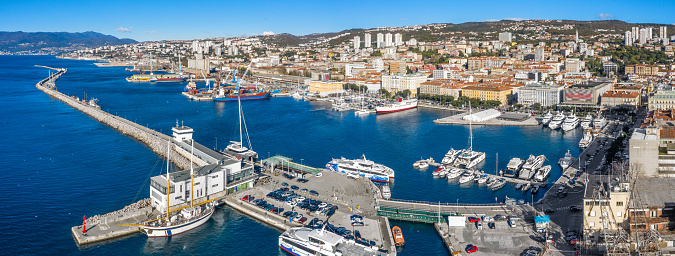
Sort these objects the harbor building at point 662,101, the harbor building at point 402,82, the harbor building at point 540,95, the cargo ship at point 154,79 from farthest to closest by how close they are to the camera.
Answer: the cargo ship at point 154,79 → the harbor building at point 402,82 → the harbor building at point 540,95 → the harbor building at point 662,101

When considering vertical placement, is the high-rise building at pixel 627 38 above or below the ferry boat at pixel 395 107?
above

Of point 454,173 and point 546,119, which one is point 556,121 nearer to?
point 546,119

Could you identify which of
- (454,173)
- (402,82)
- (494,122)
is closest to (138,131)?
(454,173)

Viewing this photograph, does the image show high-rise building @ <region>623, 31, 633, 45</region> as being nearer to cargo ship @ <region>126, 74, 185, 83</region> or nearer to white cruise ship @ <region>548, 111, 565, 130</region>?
white cruise ship @ <region>548, 111, 565, 130</region>

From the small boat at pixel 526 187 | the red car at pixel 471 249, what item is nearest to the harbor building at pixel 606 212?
the red car at pixel 471 249

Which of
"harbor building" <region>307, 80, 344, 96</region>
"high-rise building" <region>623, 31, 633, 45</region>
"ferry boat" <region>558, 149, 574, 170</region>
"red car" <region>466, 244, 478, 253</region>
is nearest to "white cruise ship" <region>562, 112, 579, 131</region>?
"ferry boat" <region>558, 149, 574, 170</region>

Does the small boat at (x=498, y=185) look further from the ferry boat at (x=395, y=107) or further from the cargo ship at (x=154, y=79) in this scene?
the cargo ship at (x=154, y=79)
